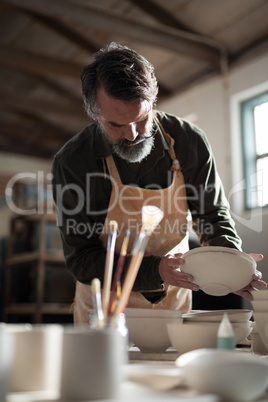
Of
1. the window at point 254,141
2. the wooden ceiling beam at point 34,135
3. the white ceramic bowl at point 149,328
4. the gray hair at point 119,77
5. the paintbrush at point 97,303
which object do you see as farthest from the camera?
the wooden ceiling beam at point 34,135

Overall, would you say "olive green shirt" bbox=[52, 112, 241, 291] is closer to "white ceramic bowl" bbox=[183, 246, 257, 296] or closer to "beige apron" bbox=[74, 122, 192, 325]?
"beige apron" bbox=[74, 122, 192, 325]

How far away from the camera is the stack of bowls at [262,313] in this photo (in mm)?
1150

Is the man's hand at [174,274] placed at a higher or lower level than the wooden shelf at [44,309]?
higher

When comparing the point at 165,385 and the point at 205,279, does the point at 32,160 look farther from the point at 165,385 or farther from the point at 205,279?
the point at 165,385

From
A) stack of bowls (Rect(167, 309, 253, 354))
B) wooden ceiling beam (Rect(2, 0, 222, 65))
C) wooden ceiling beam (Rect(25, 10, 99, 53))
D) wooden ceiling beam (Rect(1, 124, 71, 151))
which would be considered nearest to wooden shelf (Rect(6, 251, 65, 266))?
wooden ceiling beam (Rect(2, 0, 222, 65))

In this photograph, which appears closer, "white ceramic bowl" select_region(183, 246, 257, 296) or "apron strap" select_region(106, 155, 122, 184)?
"white ceramic bowl" select_region(183, 246, 257, 296)

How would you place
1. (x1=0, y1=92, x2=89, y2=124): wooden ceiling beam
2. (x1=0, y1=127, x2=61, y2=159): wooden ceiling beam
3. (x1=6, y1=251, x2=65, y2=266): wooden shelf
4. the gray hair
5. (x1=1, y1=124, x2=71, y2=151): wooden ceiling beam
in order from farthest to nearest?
(x1=0, y1=127, x2=61, y2=159): wooden ceiling beam, (x1=1, y1=124, x2=71, y2=151): wooden ceiling beam, (x1=0, y1=92, x2=89, y2=124): wooden ceiling beam, (x1=6, y1=251, x2=65, y2=266): wooden shelf, the gray hair

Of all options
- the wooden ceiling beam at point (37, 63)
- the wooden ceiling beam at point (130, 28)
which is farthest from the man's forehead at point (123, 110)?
the wooden ceiling beam at point (37, 63)

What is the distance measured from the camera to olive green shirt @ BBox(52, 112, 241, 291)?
6.30ft

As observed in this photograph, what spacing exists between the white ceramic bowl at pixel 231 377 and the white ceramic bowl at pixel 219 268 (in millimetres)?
667

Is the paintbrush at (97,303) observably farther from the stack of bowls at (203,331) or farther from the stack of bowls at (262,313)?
the stack of bowls at (262,313)

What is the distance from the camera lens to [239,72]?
207 inches

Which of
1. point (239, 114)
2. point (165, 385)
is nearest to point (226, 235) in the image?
point (165, 385)

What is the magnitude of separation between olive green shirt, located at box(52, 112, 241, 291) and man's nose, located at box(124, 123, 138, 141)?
229mm
